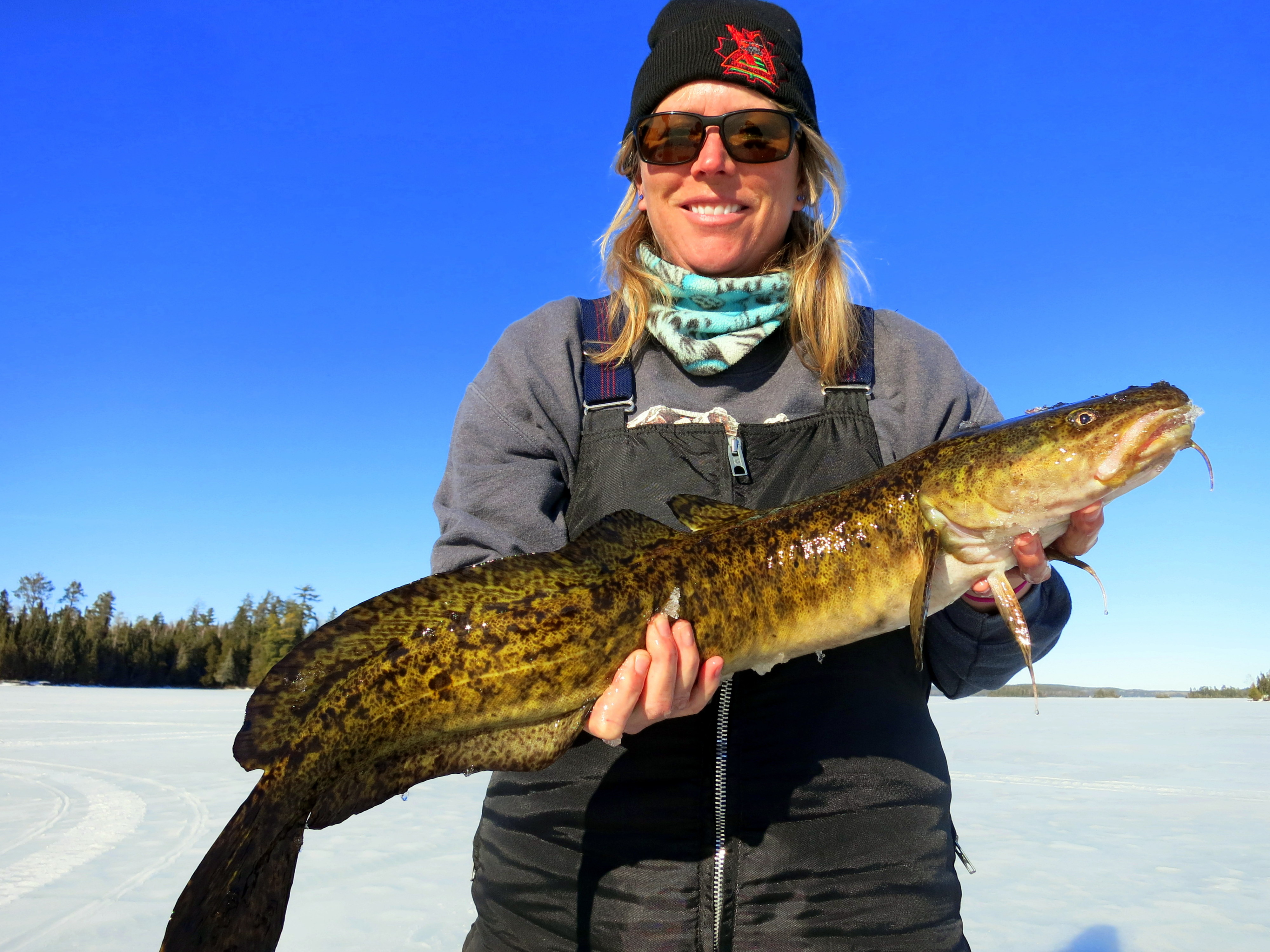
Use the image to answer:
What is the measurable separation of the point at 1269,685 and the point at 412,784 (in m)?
25.2

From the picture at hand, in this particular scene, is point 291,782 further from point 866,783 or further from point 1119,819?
point 1119,819

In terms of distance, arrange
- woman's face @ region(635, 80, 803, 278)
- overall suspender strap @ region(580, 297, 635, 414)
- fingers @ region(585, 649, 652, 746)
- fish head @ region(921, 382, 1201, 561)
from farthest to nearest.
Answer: woman's face @ region(635, 80, 803, 278), overall suspender strap @ region(580, 297, 635, 414), fish head @ region(921, 382, 1201, 561), fingers @ region(585, 649, 652, 746)

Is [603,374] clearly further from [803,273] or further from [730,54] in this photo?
[730,54]

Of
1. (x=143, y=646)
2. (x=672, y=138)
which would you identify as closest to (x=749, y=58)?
(x=672, y=138)

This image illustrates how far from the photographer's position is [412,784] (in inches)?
86.1

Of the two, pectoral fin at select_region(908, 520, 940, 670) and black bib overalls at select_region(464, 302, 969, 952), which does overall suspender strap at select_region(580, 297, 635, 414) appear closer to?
black bib overalls at select_region(464, 302, 969, 952)

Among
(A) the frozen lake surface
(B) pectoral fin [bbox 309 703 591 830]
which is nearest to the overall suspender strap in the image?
(B) pectoral fin [bbox 309 703 591 830]

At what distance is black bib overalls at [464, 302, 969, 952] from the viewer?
2309 millimetres

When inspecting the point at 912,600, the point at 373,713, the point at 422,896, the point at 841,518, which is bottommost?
the point at 422,896

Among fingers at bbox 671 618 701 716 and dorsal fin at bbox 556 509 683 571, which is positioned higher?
dorsal fin at bbox 556 509 683 571

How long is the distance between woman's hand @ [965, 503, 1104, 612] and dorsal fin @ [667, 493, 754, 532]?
75 cm

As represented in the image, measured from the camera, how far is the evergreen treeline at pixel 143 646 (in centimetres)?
4403

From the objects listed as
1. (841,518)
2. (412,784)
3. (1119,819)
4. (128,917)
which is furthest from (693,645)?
(1119,819)

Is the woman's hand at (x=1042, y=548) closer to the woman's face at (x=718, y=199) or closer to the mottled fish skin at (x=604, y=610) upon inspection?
the mottled fish skin at (x=604, y=610)
